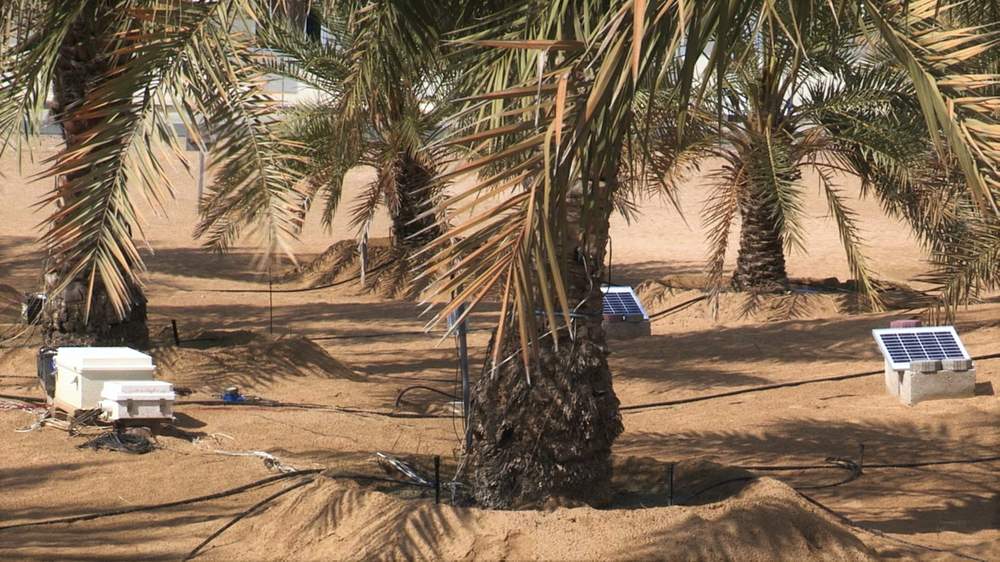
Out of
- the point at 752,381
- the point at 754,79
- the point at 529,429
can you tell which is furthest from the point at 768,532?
the point at 754,79

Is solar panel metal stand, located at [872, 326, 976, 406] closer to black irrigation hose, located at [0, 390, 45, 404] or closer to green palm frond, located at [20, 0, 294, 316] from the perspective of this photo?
green palm frond, located at [20, 0, 294, 316]

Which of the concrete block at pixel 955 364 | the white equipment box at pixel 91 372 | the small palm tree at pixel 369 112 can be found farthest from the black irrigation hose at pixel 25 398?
the concrete block at pixel 955 364

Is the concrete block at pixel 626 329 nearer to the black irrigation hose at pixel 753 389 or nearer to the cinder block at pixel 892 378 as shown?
the black irrigation hose at pixel 753 389

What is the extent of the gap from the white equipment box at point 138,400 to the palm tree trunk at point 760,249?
860 cm

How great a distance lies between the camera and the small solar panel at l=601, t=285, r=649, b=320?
12131 mm

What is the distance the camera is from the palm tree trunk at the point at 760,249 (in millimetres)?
13656

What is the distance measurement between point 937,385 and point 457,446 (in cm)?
352

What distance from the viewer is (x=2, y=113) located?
822 cm

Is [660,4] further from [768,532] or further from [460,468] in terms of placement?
[460,468]

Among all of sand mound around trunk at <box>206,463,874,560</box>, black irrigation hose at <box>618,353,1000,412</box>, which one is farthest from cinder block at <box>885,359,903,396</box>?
sand mound around trunk at <box>206,463,874,560</box>

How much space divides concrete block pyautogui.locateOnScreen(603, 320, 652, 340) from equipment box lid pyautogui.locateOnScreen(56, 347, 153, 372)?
19.6 ft

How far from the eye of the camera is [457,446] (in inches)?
266

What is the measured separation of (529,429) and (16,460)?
112 inches

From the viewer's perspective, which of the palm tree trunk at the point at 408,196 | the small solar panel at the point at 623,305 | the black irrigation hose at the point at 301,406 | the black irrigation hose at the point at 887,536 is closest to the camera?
the black irrigation hose at the point at 887,536
